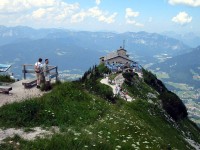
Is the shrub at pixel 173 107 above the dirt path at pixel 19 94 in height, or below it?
below

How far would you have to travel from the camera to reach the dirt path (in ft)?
85.3

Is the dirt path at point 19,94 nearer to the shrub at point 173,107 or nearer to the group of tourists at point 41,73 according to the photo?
the group of tourists at point 41,73

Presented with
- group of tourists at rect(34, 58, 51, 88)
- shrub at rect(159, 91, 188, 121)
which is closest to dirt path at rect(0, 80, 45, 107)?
group of tourists at rect(34, 58, 51, 88)

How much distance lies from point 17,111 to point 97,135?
589 cm

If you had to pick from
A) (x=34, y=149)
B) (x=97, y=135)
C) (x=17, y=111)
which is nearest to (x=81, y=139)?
(x=97, y=135)

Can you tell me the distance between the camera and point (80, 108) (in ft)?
81.6

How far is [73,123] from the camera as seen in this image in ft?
73.5

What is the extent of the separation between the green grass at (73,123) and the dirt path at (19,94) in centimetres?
178

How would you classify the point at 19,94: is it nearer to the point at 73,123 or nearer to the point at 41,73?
the point at 41,73

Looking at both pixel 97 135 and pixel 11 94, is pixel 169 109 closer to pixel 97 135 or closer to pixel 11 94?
pixel 11 94

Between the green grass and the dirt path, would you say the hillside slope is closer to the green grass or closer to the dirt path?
the green grass

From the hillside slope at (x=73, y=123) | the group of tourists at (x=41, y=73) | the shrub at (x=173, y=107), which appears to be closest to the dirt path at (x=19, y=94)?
the group of tourists at (x=41, y=73)

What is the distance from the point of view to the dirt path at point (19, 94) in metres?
26.0

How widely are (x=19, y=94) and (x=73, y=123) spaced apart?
7959 millimetres
